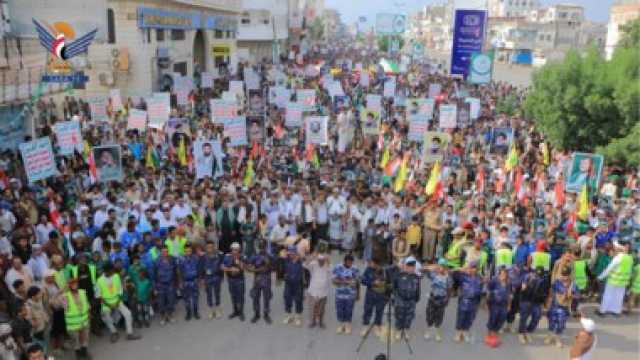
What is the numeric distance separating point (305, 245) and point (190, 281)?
201 cm

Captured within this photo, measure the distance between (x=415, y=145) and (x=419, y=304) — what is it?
8366 millimetres

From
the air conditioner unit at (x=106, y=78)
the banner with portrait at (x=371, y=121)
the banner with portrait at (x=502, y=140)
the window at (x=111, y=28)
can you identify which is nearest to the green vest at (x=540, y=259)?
the banner with portrait at (x=502, y=140)

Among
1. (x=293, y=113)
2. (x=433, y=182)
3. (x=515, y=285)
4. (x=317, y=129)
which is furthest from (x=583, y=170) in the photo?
(x=293, y=113)

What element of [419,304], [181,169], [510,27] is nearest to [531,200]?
[419,304]

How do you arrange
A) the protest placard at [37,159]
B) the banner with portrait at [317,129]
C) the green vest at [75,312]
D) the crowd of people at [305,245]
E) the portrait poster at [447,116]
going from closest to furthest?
1. the green vest at [75,312]
2. the crowd of people at [305,245]
3. the protest placard at [37,159]
4. the banner with portrait at [317,129]
5. the portrait poster at [447,116]

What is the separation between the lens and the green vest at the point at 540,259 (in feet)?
32.2

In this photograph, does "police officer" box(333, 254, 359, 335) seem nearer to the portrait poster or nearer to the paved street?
the paved street

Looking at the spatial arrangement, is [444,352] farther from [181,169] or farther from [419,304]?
[181,169]

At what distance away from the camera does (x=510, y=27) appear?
120875 millimetres

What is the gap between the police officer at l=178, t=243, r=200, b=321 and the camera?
9484 mm

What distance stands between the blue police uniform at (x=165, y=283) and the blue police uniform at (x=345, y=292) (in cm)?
268

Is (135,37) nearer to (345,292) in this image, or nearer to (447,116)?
(447,116)

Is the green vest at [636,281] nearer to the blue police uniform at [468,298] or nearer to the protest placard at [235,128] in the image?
the blue police uniform at [468,298]

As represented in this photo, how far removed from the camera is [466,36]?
29.7 meters
